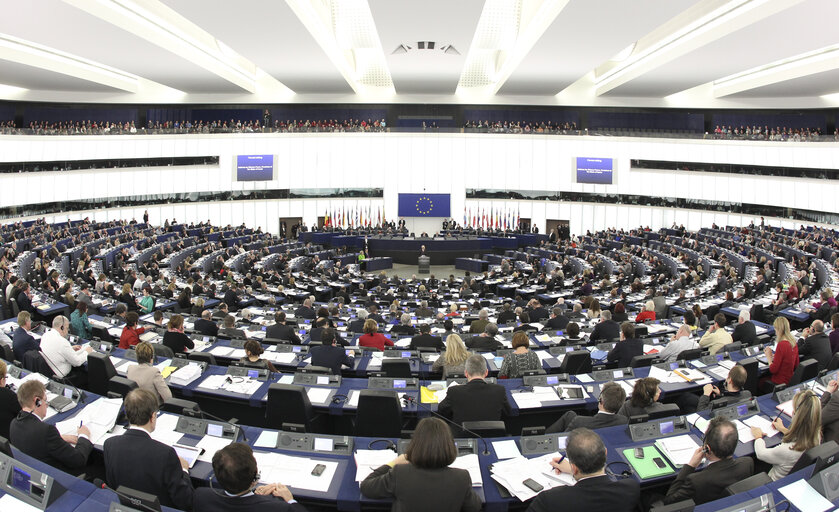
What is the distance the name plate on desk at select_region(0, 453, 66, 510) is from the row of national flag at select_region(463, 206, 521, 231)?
3269 centimetres

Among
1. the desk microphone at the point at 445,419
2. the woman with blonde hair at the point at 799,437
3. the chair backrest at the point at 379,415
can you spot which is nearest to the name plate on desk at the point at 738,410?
the woman with blonde hair at the point at 799,437

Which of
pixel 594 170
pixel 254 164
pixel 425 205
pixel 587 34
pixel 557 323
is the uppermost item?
pixel 587 34

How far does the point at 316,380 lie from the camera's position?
6.71 metres

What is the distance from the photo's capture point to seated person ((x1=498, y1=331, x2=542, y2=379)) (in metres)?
6.99

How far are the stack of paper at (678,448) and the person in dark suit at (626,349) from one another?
8.79 ft

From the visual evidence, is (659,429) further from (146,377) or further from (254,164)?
(254,164)

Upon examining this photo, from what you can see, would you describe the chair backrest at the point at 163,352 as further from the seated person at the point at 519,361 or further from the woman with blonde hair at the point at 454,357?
the seated person at the point at 519,361

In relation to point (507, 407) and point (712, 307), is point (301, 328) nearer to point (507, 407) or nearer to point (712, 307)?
point (507, 407)

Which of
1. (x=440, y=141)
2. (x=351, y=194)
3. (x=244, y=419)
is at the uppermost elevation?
(x=440, y=141)

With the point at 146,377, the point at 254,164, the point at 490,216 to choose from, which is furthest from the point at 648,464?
the point at 254,164

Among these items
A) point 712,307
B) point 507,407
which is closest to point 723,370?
point 507,407

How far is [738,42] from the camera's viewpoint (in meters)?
21.4

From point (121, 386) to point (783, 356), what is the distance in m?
7.93

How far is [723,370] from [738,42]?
63.2 feet
